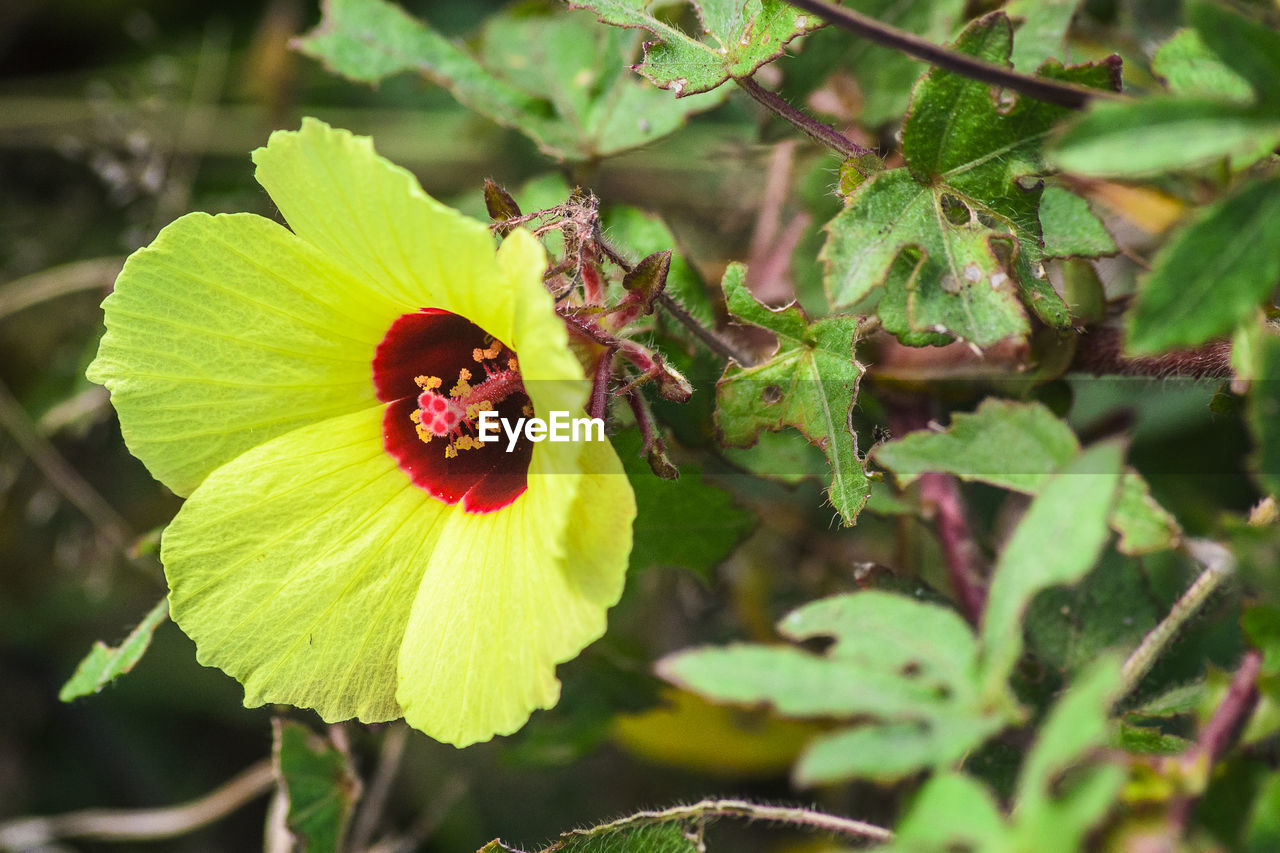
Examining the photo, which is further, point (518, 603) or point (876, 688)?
→ point (518, 603)

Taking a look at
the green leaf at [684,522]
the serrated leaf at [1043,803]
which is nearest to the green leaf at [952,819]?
the serrated leaf at [1043,803]

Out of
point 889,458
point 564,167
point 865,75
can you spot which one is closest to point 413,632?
point 889,458

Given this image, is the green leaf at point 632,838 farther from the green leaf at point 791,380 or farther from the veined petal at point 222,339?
the veined petal at point 222,339

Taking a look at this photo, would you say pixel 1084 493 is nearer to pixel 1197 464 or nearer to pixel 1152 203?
pixel 1152 203

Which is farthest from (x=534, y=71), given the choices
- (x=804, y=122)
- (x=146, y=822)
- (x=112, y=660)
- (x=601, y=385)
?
(x=146, y=822)

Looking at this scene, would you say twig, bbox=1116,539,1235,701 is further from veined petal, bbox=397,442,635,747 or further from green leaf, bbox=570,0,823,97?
green leaf, bbox=570,0,823,97

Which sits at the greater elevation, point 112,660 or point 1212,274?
point 1212,274

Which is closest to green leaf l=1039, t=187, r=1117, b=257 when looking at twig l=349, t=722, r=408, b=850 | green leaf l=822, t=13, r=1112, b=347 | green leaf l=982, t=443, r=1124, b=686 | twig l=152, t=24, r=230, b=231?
green leaf l=822, t=13, r=1112, b=347

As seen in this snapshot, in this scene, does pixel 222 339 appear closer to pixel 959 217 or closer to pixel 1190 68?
pixel 959 217
